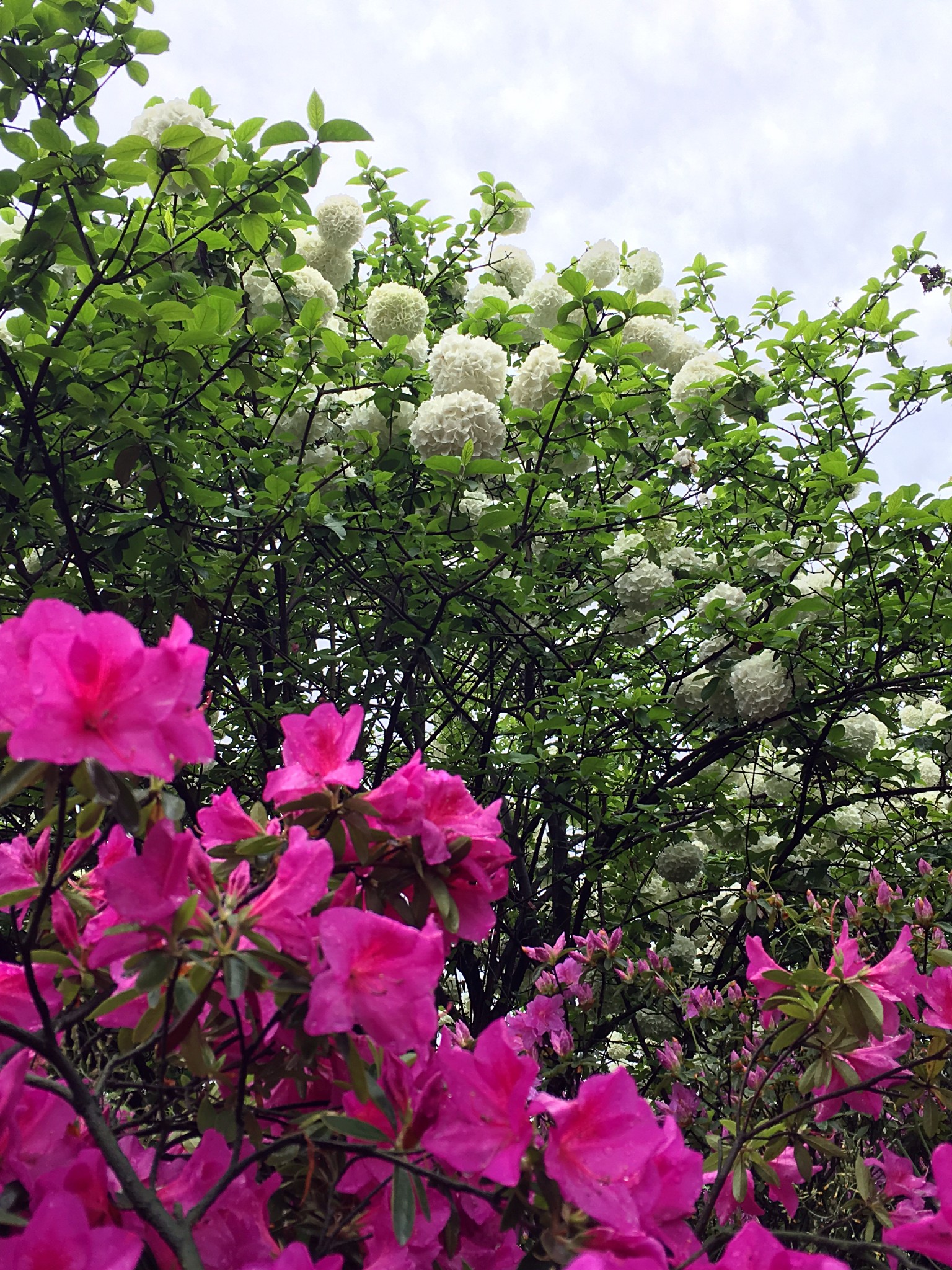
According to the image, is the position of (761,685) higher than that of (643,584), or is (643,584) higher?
(643,584)

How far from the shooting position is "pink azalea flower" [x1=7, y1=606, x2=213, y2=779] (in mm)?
658

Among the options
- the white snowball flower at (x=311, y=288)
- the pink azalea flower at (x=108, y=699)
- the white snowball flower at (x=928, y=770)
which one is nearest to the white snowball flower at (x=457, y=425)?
the white snowball flower at (x=311, y=288)

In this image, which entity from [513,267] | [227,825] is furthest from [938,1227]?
[513,267]

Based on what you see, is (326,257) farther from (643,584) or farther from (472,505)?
(643,584)

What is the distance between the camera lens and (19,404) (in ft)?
9.02

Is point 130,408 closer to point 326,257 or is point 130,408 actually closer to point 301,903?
point 326,257

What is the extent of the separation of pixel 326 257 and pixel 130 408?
4.41 ft

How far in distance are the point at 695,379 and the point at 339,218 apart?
5.02ft

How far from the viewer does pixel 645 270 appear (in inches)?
163

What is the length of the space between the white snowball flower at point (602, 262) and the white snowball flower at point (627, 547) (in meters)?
1.16

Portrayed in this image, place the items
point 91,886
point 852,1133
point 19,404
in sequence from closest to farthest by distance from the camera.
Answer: point 91,886, point 852,1133, point 19,404

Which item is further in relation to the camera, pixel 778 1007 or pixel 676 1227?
pixel 778 1007

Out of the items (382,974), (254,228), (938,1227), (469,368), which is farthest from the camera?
(469,368)

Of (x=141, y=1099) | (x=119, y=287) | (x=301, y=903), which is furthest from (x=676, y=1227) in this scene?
(x=119, y=287)
